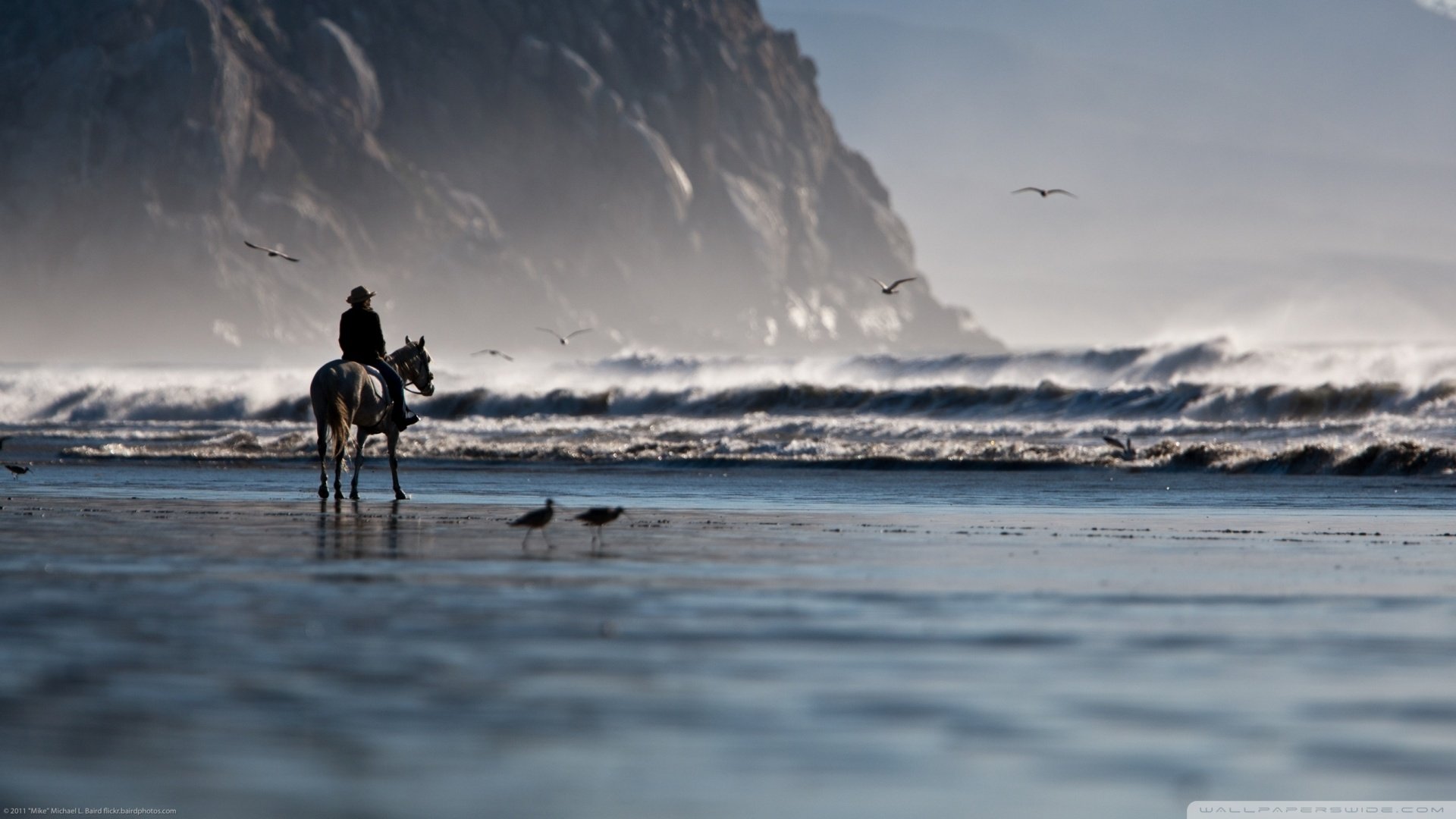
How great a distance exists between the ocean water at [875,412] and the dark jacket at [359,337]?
13.3 meters

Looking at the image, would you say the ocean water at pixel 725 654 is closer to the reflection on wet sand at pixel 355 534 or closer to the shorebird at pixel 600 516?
the reflection on wet sand at pixel 355 534

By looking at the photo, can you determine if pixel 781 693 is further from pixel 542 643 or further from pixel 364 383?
pixel 364 383

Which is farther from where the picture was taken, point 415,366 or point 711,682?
point 415,366

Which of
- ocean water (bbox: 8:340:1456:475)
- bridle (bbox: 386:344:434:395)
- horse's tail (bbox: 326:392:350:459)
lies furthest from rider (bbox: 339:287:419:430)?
ocean water (bbox: 8:340:1456:475)

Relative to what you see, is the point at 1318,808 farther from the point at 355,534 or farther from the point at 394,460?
the point at 394,460

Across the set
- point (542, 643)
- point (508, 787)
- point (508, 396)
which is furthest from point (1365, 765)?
point (508, 396)

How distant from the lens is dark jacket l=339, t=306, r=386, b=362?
2002 cm

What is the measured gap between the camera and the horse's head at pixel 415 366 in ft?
73.7

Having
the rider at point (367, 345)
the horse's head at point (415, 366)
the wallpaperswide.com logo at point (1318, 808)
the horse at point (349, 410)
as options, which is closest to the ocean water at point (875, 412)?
the horse's head at point (415, 366)

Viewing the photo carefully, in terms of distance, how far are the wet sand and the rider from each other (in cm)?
821

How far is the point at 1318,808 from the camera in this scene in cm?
475

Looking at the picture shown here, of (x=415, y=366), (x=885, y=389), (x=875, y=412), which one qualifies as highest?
(x=885, y=389)

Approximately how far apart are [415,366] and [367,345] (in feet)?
7.97

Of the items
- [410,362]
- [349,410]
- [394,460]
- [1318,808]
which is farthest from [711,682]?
[410,362]
